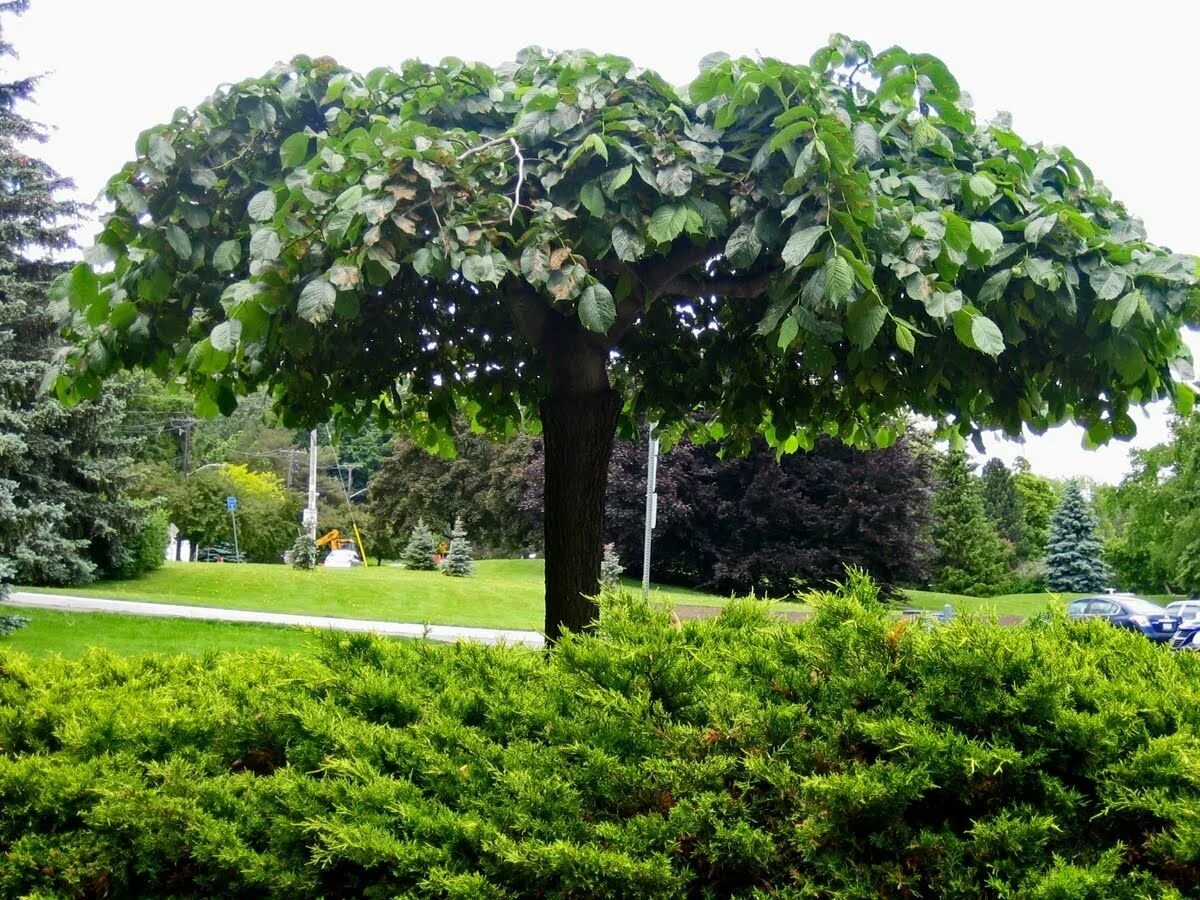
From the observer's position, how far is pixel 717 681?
205 centimetres

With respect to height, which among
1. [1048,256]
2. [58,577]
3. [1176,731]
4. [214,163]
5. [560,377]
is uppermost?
[214,163]

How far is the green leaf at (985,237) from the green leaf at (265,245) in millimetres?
1985

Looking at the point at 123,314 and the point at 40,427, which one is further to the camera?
the point at 40,427

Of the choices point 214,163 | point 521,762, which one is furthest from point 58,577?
point 521,762

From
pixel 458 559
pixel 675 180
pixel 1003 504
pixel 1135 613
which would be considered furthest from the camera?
pixel 1003 504

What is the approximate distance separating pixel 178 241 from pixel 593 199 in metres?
1.36

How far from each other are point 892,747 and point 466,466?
111 ft

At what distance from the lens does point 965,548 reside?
35.3 m

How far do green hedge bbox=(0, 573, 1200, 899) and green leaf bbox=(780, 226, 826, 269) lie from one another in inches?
34.4

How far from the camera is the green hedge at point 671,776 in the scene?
1703 millimetres

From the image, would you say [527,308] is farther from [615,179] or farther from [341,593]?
[341,593]

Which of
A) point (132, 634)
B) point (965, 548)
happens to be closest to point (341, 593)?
point (132, 634)

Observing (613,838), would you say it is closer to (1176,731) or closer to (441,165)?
(1176,731)

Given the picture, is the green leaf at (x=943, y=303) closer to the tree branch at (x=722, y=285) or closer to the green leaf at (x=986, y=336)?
the green leaf at (x=986, y=336)
